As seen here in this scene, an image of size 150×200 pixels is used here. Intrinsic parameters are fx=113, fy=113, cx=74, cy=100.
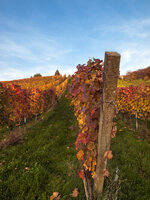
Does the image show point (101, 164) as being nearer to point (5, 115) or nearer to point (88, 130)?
point (88, 130)

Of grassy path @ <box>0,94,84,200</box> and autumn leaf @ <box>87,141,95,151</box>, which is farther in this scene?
grassy path @ <box>0,94,84,200</box>

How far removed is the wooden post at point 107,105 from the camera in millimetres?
1264

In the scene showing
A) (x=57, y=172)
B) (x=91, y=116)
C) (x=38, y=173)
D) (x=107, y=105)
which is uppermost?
(x=107, y=105)

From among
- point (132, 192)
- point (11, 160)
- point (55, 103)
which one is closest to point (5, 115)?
point (11, 160)

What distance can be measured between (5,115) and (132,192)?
5652mm

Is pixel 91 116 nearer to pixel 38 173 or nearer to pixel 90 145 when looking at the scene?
pixel 90 145

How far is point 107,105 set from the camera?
4.50 feet

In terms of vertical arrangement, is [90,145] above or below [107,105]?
below

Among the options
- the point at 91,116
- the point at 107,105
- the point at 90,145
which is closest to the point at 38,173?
the point at 90,145

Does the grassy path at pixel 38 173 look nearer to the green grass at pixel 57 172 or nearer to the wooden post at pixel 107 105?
the green grass at pixel 57 172

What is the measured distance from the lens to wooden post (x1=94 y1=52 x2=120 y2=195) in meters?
1.26

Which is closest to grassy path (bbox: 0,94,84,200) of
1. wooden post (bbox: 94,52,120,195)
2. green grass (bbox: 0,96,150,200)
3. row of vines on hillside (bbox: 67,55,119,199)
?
green grass (bbox: 0,96,150,200)

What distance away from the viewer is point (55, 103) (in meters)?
15.9

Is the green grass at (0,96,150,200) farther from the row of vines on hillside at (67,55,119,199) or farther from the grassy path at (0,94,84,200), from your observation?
the row of vines on hillside at (67,55,119,199)
